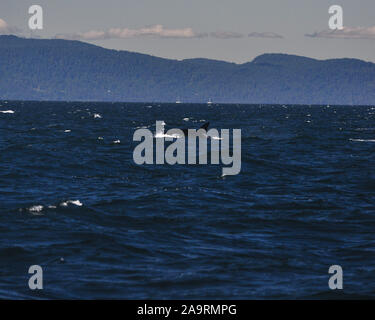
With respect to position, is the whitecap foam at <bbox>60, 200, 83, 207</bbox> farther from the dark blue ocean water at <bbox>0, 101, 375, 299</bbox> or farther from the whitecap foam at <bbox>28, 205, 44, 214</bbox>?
the whitecap foam at <bbox>28, 205, 44, 214</bbox>

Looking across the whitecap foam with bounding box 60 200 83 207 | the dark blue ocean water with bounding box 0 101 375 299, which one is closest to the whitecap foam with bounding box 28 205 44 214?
the dark blue ocean water with bounding box 0 101 375 299

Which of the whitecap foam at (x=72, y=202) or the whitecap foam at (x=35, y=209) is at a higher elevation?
the whitecap foam at (x=72, y=202)

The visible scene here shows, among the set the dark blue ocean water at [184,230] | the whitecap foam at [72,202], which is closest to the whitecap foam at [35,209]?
the dark blue ocean water at [184,230]

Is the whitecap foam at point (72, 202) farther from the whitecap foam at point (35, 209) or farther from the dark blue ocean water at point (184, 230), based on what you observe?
the whitecap foam at point (35, 209)

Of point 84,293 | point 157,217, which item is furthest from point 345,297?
point 157,217

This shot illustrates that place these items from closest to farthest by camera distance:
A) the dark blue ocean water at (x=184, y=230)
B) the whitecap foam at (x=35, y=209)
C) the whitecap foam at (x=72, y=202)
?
the dark blue ocean water at (x=184, y=230)
the whitecap foam at (x=35, y=209)
the whitecap foam at (x=72, y=202)

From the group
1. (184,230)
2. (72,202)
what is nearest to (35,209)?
(72,202)

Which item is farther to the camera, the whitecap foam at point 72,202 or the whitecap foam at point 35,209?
the whitecap foam at point 72,202

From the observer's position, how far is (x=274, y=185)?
34.2m

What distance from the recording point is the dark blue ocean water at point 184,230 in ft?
54.5

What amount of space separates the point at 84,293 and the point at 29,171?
23.0 metres

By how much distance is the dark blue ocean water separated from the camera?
54.5 ft

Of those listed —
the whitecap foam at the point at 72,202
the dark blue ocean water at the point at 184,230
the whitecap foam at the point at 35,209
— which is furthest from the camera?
the whitecap foam at the point at 72,202
